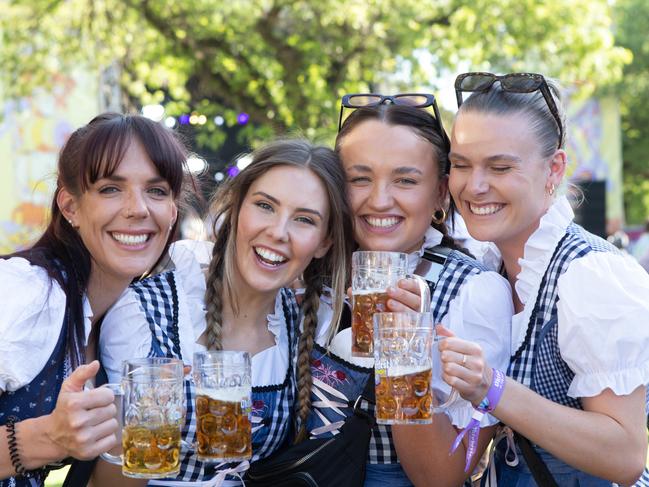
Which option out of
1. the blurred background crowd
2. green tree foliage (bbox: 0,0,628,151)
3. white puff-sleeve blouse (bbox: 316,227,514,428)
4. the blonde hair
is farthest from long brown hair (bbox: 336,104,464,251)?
green tree foliage (bbox: 0,0,628,151)

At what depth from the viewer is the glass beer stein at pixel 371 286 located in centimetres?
231

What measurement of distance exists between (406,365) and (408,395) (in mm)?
71

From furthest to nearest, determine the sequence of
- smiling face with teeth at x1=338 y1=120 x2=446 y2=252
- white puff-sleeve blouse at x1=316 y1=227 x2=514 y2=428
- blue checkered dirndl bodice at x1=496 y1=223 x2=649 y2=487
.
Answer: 1. smiling face with teeth at x1=338 y1=120 x2=446 y2=252
2. white puff-sleeve blouse at x1=316 y1=227 x2=514 y2=428
3. blue checkered dirndl bodice at x1=496 y1=223 x2=649 y2=487

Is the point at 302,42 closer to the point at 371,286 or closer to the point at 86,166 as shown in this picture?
the point at 86,166

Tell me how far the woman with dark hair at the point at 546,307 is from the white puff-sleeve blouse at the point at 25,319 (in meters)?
1.00

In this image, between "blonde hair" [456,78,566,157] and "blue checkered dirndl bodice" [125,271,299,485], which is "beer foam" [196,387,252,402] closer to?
"blue checkered dirndl bodice" [125,271,299,485]

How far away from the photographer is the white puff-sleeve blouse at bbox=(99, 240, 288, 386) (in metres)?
2.50

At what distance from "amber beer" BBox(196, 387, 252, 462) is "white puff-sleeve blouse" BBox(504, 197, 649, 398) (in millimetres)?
815

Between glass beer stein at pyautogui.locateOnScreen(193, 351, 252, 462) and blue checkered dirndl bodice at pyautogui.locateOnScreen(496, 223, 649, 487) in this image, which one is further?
blue checkered dirndl bodice at pyautogui.locateOnScreen(496, 223, 649, 487)

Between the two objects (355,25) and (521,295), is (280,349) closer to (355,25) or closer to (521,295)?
(521,295)

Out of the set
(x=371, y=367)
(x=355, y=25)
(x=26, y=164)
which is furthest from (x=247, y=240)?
(x=26, y=164)

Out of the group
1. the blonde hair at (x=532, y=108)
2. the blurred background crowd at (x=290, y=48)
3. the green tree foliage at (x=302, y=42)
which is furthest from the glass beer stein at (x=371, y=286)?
the green tree foliage at (x=302, y=42)

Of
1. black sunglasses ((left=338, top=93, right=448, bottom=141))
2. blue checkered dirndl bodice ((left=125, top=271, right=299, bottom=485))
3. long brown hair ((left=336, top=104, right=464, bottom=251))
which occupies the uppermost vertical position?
black sunglasses ((left=338, top=93, right=448, bottom=141))

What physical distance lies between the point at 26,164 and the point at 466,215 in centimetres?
1552
